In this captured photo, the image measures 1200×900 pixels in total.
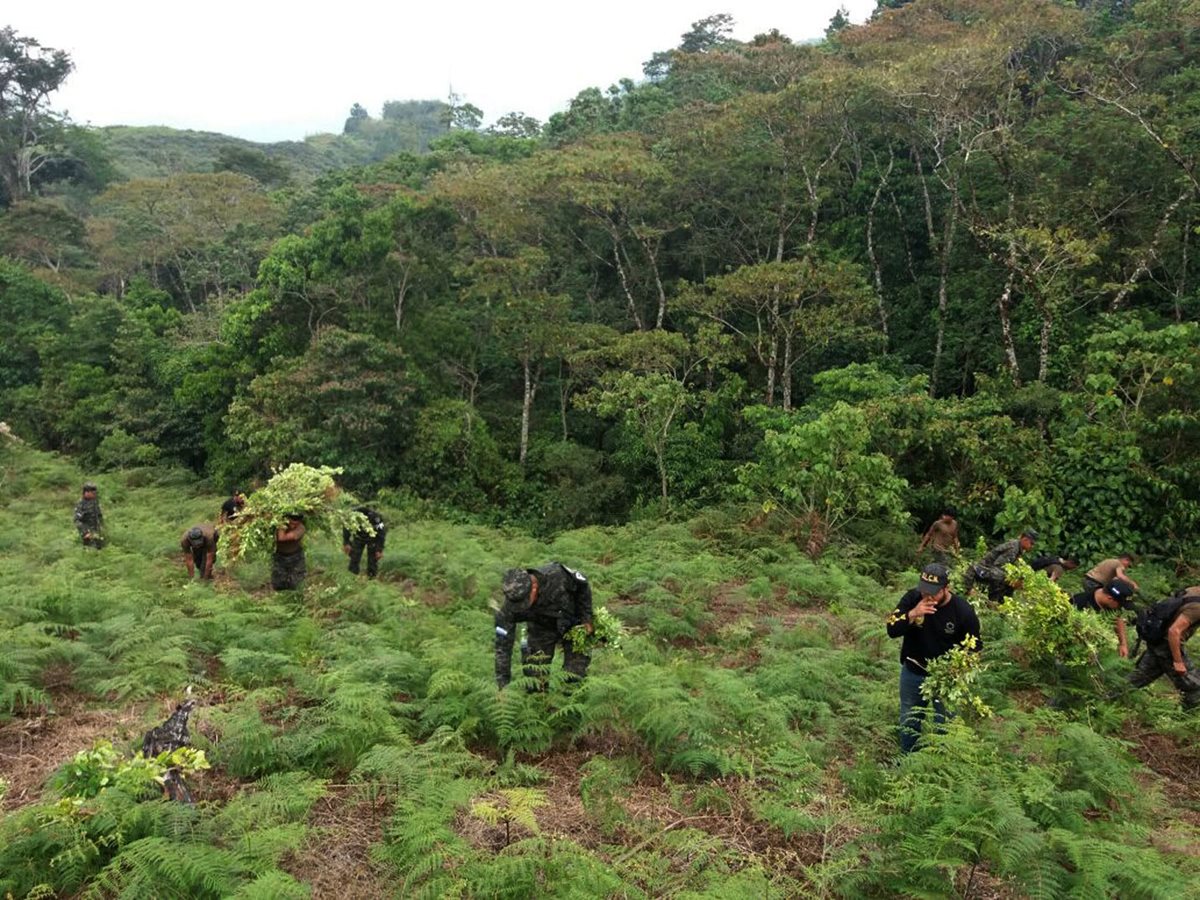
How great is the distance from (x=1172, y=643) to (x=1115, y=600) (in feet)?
2.35

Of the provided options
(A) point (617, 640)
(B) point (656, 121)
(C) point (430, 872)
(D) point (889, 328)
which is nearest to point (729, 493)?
(D) point (889, 328)

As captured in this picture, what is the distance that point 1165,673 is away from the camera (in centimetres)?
723

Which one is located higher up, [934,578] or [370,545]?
[934,578]

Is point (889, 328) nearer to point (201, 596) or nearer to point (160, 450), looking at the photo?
point (201, 596)

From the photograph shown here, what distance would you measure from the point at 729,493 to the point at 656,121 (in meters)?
18.7

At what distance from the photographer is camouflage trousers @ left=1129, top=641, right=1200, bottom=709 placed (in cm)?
701

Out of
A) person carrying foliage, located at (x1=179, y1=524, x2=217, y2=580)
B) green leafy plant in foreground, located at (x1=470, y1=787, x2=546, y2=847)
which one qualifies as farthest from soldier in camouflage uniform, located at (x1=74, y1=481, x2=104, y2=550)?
green leafy plant in foreground, located at (x1=470, y1=787, x2=546, y2=847)

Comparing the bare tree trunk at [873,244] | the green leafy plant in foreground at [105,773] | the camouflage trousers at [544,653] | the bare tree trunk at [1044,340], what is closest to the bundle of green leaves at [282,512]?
the camouflage trousers at [544,653]

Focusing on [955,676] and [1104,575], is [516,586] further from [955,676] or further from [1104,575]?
[1104,575]

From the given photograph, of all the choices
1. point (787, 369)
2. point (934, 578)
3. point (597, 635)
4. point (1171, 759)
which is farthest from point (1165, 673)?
point (787, 369)

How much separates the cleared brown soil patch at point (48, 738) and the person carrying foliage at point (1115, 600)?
891 centimetres

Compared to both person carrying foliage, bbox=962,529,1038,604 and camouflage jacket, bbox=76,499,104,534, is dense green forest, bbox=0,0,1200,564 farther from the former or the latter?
camouflage jacket, bbox=76,499,104,534

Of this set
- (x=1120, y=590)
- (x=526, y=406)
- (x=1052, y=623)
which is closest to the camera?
(x=1052, y=623)

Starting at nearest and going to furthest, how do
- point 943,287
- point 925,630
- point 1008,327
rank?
point 925,630 → point 1008,327 → point 943,287
